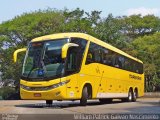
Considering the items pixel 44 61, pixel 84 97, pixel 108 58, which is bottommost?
pixel 84 97

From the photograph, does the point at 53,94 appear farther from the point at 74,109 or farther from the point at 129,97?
the point at 129,97

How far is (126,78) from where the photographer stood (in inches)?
1085

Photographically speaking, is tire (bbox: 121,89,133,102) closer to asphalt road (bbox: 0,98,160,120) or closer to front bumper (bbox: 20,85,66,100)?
asphalt road (bbox: 0,98,160,120)

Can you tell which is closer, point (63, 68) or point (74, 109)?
point (74, 109)

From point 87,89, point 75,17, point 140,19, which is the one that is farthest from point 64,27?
point 87,89

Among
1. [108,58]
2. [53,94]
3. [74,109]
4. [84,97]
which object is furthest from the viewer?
[108,58]

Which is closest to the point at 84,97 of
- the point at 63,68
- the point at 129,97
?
the point at 63,68

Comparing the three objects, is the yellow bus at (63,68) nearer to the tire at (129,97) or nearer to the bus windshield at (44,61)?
the bus windshield at (44,61)

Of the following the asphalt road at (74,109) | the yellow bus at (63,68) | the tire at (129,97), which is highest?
the yellow bus at (63,68)

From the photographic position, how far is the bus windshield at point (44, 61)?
18.8 m

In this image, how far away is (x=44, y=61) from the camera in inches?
750

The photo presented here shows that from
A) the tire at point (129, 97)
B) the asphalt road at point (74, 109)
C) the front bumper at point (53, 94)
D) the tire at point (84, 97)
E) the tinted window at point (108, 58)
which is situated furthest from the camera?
the tire at point (129, 97)

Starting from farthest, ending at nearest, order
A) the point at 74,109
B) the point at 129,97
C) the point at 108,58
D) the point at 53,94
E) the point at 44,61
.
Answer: the point at 129,97, the point at 108,58, the point at 44,61, the point at 53,94, the point at 74,109

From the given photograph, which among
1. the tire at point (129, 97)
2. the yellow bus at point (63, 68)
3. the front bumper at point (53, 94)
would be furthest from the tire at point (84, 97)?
the tire at point (129, 97)
